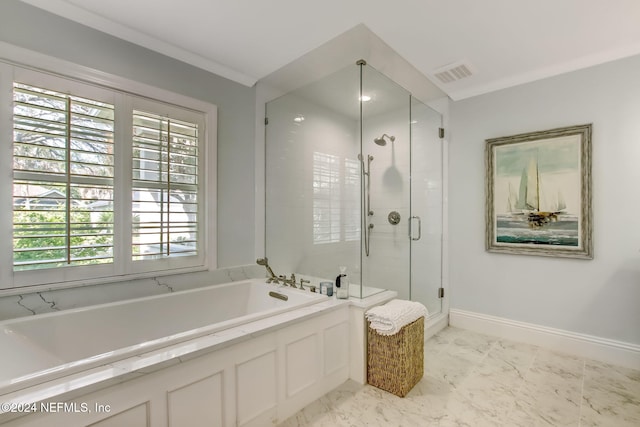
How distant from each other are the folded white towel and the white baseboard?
3.95 feet

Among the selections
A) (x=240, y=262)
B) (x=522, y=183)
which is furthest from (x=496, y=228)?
(x=240, y=262)

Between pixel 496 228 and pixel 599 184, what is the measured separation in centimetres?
80

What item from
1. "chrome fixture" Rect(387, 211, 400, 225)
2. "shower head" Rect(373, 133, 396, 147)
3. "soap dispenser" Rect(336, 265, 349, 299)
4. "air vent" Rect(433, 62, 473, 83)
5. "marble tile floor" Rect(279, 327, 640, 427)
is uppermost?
"air vent" Rect(433, 62, 473, 83)

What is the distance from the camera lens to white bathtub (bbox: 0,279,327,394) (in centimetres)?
132

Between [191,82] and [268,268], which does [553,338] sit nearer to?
[268,268]

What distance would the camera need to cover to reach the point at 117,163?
6.44 ft

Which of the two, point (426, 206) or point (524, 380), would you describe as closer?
point (524, 380)

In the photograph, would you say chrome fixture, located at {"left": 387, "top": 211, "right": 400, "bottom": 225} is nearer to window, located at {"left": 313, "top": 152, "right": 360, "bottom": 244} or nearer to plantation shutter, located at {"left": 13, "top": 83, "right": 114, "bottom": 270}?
window, located at {"left": 313, "top": 152, "right": 360, "bottom": 244}

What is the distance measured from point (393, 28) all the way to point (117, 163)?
2.02 metres

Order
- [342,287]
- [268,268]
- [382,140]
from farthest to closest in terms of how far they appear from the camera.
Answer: [382,140], [268,268], [342,287]

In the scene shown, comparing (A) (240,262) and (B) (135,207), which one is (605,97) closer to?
(A) (240,262)

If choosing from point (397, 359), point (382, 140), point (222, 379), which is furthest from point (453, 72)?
point (222, 379)

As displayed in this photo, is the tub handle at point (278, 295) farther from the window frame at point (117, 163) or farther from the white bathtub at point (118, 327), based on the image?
the window frame at point (117, 163)

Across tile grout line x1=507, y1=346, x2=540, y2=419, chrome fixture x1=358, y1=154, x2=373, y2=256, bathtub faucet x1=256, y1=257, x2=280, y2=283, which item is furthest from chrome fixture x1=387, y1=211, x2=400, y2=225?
tile grout line x1=507, y1=346, x2=540, y2=419
